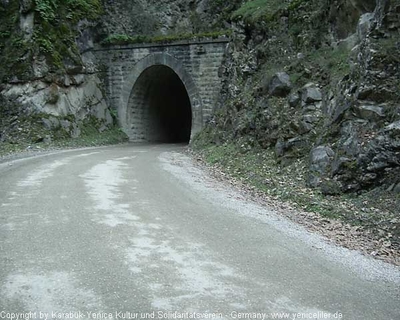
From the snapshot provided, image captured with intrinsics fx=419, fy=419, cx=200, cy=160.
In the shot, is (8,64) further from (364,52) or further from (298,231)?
(298,231)

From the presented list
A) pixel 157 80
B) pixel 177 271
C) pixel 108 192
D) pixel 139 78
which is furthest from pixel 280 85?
pixel 157 80

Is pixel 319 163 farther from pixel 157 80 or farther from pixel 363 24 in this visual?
pixel 157 80

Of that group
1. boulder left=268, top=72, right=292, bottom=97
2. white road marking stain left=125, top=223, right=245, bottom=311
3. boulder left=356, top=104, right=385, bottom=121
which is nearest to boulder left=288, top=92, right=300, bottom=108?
boulder left=268, top=72, right=292, bottom=97

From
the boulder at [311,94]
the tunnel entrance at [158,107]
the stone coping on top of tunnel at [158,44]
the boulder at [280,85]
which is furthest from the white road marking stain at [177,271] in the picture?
the tunnel entrance at [158,107]

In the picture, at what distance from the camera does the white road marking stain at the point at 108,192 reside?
6.20m

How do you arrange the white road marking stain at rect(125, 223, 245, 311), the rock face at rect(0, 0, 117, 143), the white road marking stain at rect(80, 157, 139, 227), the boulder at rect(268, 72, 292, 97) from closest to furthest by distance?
the white road marking stain at rect(125, 223, 245, 311), the white road marking stain at rect(80, 157, 139, 227), the boulder at rect(268, 72, 292, 97), the rock face at rect(0, 0, 117, 143)

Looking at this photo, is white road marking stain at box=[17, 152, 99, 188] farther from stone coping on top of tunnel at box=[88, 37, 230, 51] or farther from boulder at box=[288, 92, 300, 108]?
stone coping on top of tunnel at box=[88, 37, 230, 51]

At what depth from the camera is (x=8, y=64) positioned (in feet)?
62.8

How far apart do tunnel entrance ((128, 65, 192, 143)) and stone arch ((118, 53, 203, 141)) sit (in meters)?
0.12

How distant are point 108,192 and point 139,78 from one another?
16.4 meters

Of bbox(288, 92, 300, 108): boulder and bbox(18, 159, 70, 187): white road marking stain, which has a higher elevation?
bbox(288, 92, 300, 108): boulder

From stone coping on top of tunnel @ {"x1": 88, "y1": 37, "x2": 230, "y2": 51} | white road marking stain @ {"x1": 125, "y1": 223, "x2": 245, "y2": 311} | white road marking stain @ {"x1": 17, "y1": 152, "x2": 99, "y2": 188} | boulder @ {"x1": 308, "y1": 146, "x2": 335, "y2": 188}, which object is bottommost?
white road marking stain @ {"x1": 17, "y1": 152, "x2": 99, "y2": 188}

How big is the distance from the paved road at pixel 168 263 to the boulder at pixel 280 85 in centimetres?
600

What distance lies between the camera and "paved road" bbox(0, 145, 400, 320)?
3.61 meters
